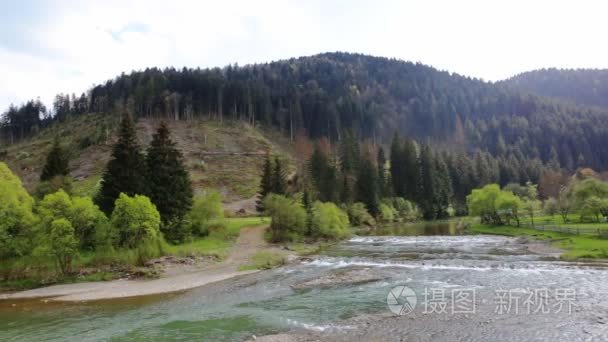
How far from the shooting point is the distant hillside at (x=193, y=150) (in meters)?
108

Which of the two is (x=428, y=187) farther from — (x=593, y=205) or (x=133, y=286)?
(x=133, y=286)

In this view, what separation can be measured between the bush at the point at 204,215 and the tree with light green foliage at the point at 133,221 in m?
11.5

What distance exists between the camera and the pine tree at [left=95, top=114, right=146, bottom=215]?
45.1 meters

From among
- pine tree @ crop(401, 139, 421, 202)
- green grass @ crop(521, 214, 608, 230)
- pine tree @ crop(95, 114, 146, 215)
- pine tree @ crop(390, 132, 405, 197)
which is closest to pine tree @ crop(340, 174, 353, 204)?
pine tree @ crop(390, 132, 405, 197)

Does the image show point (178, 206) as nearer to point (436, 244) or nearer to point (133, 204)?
point (133, 204)

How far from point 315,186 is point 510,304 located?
8371 centimetres

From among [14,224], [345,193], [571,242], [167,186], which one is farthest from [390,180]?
[14,224]

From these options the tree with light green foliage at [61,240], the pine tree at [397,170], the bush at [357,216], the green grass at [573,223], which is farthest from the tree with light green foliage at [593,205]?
the tree with light green foliage at [61,240]

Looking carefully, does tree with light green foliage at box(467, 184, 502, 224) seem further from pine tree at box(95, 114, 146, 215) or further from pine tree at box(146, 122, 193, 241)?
pine tree at box(95, 114, 146, 215)

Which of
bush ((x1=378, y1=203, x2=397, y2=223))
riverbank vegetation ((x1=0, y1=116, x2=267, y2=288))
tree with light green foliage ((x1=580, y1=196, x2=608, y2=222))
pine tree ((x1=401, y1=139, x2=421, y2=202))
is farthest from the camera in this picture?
pine tree ((x1=401, y1=139, x2=421, y2=202))

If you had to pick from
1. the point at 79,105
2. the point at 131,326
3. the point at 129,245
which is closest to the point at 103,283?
the point at 129,245

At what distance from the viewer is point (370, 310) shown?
22.7 meters

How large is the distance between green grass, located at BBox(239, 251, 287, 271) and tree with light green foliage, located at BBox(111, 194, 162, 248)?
10.9 meters

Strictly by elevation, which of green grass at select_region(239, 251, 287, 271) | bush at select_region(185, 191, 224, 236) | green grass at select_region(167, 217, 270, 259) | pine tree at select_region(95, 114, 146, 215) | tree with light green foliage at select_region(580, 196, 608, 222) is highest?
pine tree at select_region(95, 114, 146, 215)
